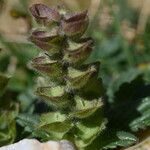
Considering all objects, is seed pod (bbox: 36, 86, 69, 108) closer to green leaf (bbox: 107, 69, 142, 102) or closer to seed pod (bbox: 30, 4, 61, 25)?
seed pod (bbox: 30, 4, 61, 25)

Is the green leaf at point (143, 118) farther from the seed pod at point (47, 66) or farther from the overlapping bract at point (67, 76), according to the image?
the seed pod at point (47, 66)

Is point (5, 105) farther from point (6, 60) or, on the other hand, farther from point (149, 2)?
point (149, 2)

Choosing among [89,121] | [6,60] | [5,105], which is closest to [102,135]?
[89,121]

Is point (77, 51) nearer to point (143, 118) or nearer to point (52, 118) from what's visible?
point (52, 118)

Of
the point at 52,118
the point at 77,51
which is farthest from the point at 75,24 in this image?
the point at 52,118

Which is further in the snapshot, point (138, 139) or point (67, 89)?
point (138, 139)

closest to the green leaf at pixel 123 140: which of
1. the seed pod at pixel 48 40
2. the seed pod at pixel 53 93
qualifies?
the seed pod at pixel 53 93

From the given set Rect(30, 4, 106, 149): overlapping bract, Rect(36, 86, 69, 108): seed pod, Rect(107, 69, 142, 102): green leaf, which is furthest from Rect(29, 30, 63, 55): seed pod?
Rect(107, 69, 142, 102): green leaf

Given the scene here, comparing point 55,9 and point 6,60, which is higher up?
point 55,9
